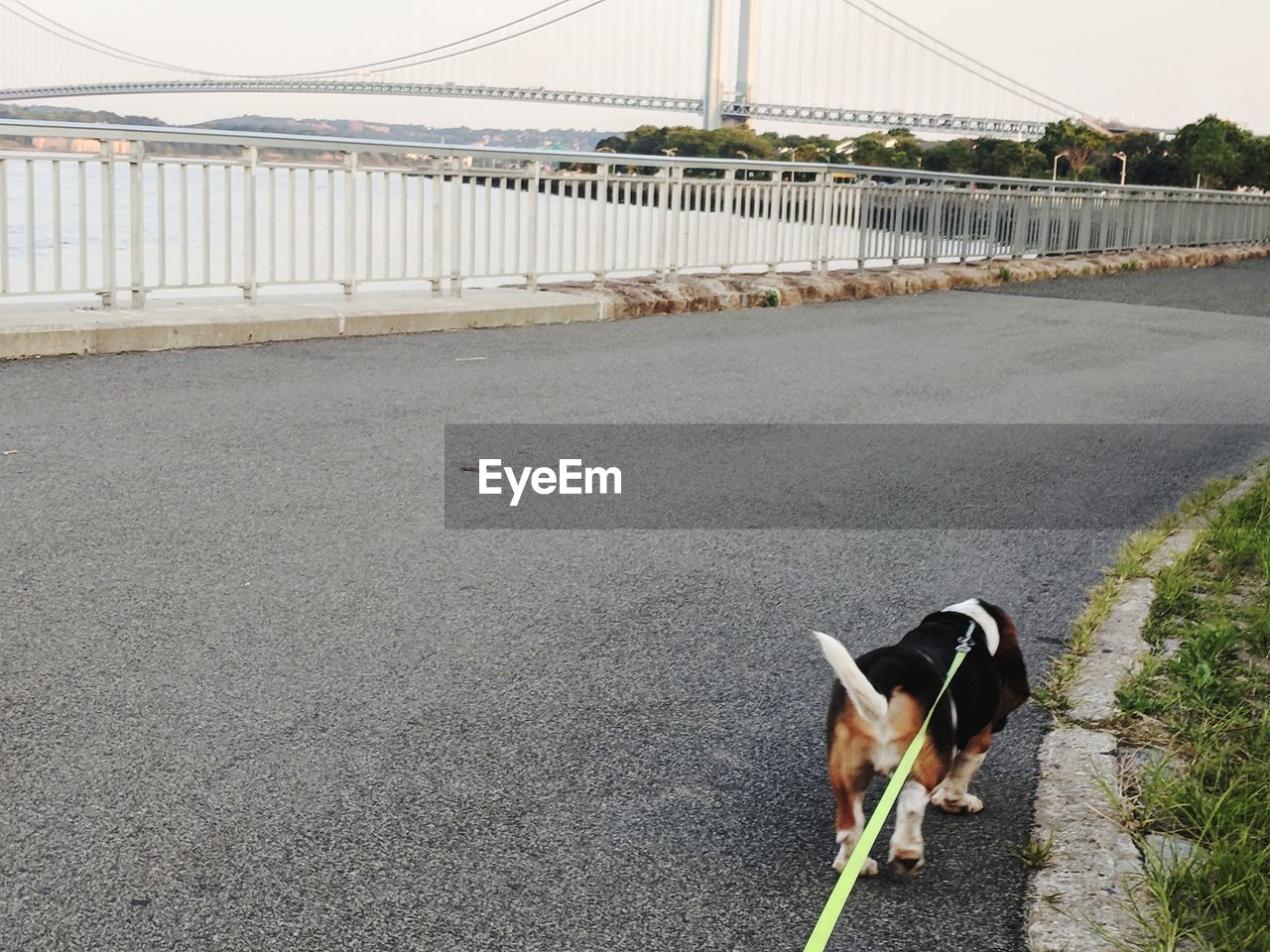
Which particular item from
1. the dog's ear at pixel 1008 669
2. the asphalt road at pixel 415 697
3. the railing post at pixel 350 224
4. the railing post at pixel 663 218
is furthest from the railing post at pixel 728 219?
the dog's ear at pixel 1008 669

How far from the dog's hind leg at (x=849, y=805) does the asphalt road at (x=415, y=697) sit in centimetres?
9

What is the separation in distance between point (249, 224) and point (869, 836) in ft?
30.9

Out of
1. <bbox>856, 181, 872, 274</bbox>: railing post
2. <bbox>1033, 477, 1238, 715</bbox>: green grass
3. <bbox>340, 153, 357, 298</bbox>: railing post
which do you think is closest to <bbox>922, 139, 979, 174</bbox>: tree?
<bbox>856, 181, 872, 274</bbox>: railing post

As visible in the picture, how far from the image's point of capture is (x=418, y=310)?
11461mm

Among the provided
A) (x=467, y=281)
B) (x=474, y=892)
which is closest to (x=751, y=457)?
(x=474, y=892)

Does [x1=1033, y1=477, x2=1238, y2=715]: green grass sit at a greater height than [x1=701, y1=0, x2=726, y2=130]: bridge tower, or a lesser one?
lesser

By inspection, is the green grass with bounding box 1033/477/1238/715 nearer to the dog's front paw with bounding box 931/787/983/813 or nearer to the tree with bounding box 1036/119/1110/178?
the dog's front paw with bounding box 931/787/983/813

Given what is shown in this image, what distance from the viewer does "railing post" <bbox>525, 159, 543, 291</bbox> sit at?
1322 centimetres

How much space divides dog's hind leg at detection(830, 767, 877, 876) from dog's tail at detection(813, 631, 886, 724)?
11cm

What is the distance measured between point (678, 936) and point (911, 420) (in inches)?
227

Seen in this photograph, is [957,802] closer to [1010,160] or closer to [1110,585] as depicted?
[1110,585]

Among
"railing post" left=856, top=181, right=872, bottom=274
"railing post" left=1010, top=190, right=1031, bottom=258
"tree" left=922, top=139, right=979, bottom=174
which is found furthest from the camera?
"tree" left=922, top=139, right=979, bottom=174

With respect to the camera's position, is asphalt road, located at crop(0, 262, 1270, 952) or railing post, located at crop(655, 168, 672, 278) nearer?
asphalt road, located at crop(0, 262, 1270, 952)

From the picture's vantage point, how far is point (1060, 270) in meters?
21.4
